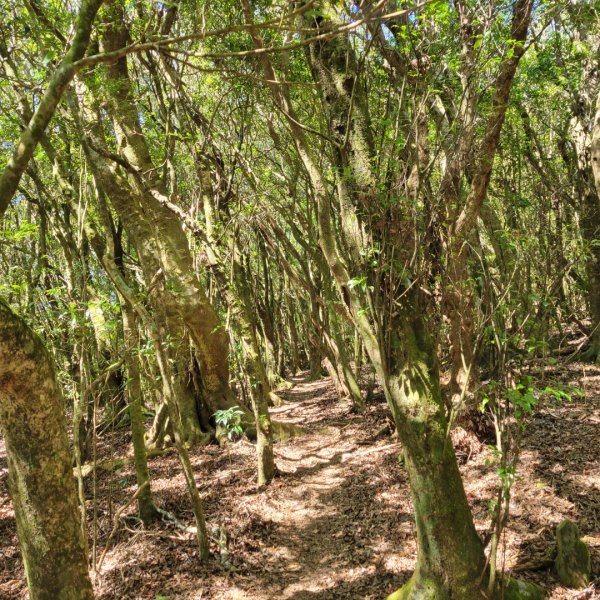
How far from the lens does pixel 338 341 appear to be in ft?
39.5

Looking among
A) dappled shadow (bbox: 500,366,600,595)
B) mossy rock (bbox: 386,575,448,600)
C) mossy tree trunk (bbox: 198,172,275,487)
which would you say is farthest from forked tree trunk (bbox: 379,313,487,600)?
mossy tree trunk (bbox: 198,172,275,487)

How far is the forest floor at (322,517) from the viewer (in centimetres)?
508

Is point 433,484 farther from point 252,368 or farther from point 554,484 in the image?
point 252,368

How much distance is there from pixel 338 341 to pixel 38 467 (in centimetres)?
958

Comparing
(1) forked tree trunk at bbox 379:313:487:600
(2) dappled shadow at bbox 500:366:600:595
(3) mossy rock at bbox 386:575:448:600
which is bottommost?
(2) dappled shadow at bbox 500:366:600:595

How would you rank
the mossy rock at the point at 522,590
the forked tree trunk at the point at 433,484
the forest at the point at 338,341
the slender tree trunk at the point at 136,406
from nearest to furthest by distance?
the forest at the point at 338,341, the forked tree trunk at the point at 433,484, the mossy rock at the point at 522,590, the slender tree trunk at the point at 136,406

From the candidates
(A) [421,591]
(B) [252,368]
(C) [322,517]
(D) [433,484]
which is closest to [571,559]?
(A) [421,591]

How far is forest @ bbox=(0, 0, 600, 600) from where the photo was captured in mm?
3656

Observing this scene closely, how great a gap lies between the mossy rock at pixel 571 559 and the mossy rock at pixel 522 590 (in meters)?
0.28

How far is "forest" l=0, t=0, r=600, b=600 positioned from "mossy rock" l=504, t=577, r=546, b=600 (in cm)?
4

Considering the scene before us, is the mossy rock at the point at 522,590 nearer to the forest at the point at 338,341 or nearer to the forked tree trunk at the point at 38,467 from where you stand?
the forest at the point at 338,341

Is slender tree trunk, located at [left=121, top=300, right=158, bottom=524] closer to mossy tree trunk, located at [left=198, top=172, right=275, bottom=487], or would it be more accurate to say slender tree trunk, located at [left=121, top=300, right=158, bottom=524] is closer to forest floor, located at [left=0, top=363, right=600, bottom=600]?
forest floor, located at [left=0, top=363, right=600, bottom=600]

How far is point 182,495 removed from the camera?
7242mm

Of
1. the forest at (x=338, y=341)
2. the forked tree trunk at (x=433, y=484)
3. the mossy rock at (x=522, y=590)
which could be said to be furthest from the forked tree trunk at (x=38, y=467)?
the mossy rock at (x=522, y=590)
